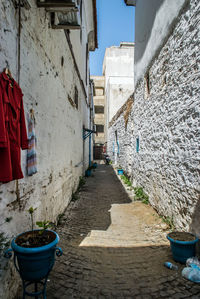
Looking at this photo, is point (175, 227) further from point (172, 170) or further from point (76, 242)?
point (76, 242)

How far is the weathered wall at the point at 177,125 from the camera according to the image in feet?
10.5

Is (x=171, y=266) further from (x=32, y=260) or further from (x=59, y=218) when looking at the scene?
(x=59, y=218)

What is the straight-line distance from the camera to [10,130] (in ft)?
6.31

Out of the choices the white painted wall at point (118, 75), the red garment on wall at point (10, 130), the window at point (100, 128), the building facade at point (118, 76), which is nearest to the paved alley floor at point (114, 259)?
the red garment on wall at point (10, 130)

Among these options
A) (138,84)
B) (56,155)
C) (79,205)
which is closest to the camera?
(56,155)

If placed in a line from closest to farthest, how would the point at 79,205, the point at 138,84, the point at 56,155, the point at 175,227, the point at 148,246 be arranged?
the point at 148,246 → the point at 175,227 → the point at 56,155 → the point at 79,205 → the point at 138,84

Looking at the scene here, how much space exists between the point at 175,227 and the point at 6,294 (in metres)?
3.19

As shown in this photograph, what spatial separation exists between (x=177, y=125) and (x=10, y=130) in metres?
3.13

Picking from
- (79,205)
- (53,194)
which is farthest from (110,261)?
(79,205)

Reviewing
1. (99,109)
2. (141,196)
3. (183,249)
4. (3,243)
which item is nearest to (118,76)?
(99,109)

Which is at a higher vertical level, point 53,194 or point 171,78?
point 171,78

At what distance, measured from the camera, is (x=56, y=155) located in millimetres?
4195

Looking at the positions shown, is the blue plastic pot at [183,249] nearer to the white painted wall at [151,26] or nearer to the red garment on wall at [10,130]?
the red garment on wall at [10,130]

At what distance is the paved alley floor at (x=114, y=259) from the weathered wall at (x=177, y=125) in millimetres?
708
